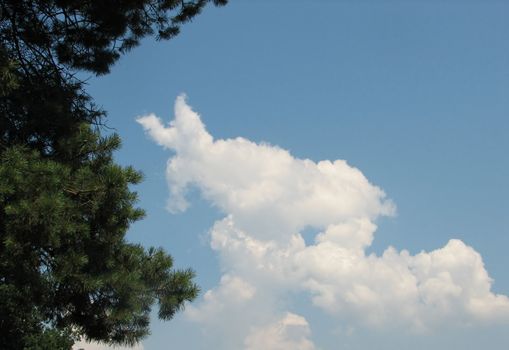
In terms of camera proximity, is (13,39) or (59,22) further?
(59,22)

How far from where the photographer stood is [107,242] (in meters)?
9.29

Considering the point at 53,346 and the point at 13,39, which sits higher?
the point at 13,39

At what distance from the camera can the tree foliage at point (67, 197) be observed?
775 cm

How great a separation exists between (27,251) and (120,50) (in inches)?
225

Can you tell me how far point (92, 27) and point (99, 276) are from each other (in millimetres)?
5718

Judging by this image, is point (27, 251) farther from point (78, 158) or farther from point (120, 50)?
point (120, 50)

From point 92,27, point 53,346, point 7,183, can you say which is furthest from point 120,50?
point 53,346

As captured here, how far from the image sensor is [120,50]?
12148 millimetres

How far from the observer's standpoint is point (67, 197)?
834cm

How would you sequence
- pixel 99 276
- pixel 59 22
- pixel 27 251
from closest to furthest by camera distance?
pixel 27 251 < pixel 99 276 < pixel 59 22

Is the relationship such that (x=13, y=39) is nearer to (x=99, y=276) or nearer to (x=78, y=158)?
(x=78, y=158)

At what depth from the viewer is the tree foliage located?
7.75 m

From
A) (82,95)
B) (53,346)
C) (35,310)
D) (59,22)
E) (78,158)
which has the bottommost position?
(53,346)

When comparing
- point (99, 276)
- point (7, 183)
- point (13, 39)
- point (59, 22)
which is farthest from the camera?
point (59, 22)
